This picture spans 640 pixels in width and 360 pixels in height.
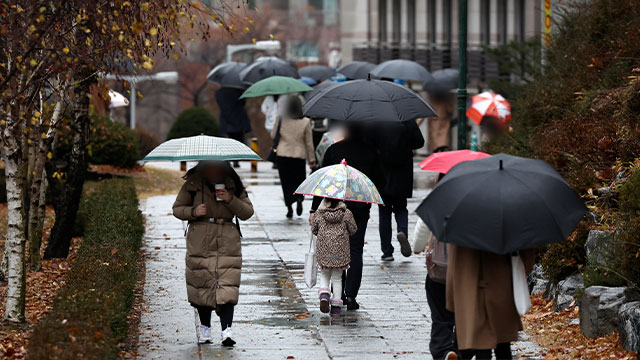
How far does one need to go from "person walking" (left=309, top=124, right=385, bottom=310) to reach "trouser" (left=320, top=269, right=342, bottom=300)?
0.30 metres

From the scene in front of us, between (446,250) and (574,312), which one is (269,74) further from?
(446,250)

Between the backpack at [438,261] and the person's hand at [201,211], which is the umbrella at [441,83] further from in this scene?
the backpack at [438,261]

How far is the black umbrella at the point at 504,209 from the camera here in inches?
235

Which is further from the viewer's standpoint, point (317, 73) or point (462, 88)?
point (317, 73)

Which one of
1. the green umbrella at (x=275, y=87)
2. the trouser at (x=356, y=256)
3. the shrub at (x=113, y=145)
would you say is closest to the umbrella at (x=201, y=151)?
the trouser at (x=356, y=256)

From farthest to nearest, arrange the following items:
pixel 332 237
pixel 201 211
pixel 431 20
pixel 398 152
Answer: pixel 431 20 → pixel 398 152 → pixel 332 237 → pixel 201 211

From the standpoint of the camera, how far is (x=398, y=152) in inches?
496

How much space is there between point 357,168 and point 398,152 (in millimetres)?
2103

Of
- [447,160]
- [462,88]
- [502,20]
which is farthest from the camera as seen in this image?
[502,20]

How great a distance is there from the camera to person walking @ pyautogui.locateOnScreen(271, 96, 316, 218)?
53.5ft

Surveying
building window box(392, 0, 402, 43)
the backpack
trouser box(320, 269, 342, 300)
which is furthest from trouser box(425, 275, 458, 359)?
building window box(392, 0, 402, 43)

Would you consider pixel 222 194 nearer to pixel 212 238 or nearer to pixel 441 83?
pixel 212 238

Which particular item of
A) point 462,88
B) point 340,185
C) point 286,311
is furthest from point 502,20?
point 340,185

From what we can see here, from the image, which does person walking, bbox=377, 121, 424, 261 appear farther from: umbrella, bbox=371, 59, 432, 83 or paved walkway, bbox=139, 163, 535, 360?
umbrella, bbox=371, 59, 432, 83
